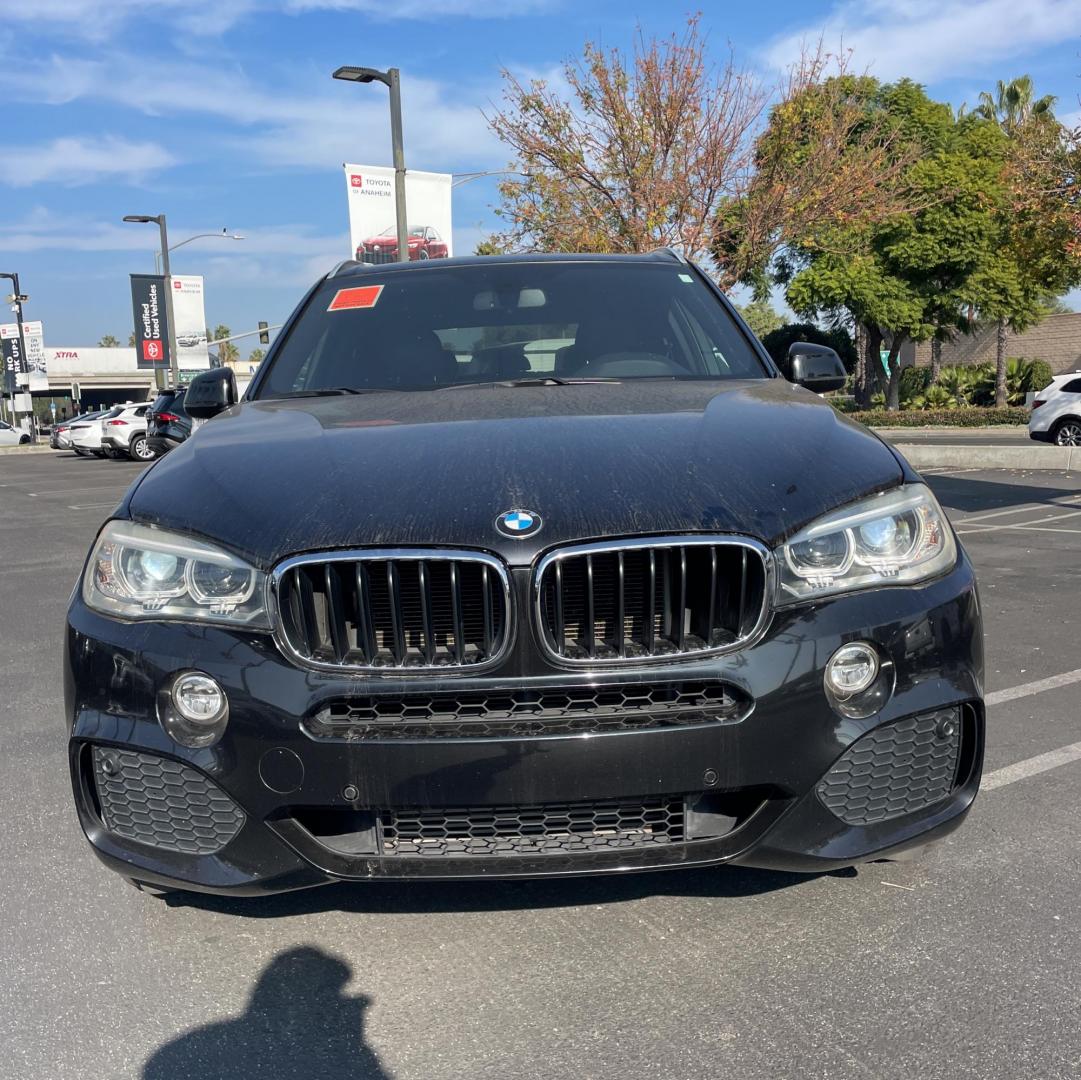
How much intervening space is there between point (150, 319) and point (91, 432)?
925 centimetres

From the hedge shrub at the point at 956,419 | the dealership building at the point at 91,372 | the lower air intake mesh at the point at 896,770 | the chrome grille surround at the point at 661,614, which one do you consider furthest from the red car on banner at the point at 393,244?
the dealership building at the point at 91,372

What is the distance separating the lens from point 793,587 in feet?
7.68

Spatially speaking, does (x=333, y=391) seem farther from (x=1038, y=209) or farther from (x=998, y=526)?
(x=1038, y=209)

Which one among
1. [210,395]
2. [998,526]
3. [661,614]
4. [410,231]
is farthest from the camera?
[410,231]

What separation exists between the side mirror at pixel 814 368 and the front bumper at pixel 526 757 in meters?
1.60

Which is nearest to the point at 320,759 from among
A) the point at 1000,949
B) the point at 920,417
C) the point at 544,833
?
the point at 544,833

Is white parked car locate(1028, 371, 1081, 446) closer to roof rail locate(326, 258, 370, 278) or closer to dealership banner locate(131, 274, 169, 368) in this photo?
roof rail locate(326, 258, 370, 278)

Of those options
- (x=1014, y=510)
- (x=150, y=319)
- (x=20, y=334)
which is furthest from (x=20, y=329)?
(x=1014, y=510)

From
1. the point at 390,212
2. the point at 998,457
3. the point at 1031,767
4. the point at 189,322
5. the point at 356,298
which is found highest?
the point at 390,212

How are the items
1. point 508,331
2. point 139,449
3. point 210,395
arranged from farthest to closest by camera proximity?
1. point 139,449
2. point 210,395
3. point 508,331

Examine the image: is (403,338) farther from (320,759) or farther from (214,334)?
(214,334)

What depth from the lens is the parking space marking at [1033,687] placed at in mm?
4672

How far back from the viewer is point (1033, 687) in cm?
484

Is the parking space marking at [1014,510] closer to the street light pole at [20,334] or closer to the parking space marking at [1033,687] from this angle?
the parking space marking at [1033,687]
